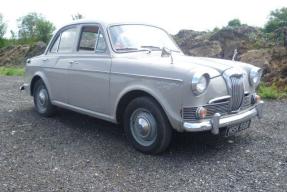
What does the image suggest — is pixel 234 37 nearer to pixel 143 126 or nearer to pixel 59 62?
pixel 59 62

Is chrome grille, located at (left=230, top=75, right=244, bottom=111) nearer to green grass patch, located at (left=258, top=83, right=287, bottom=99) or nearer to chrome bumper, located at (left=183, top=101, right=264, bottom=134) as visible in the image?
chrome bumper, located at (left=183, top=101, right=264, bottom=134)

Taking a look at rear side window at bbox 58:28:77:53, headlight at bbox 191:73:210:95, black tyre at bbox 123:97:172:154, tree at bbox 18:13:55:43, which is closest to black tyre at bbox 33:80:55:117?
rear side window at bbox 58:28:77:53

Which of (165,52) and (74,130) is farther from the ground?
(165,52)

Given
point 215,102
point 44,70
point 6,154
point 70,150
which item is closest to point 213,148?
point 215,102

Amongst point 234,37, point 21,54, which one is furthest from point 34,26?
point 234,37

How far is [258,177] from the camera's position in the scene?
4.32 metres

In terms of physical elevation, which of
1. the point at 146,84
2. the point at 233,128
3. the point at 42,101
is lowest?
the point at 42,101

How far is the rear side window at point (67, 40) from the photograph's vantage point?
6.46 m

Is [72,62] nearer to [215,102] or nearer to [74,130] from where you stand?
[74,130]

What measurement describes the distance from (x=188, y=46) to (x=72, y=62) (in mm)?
9357

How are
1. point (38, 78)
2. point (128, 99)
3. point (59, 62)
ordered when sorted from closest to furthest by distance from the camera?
point (128, 99), point (59, 62), point (38, 78)

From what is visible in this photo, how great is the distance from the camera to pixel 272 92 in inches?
359

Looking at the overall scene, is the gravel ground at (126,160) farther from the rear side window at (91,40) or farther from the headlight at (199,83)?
the rear side window at (91,40)

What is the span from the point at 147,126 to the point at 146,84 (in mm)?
542
